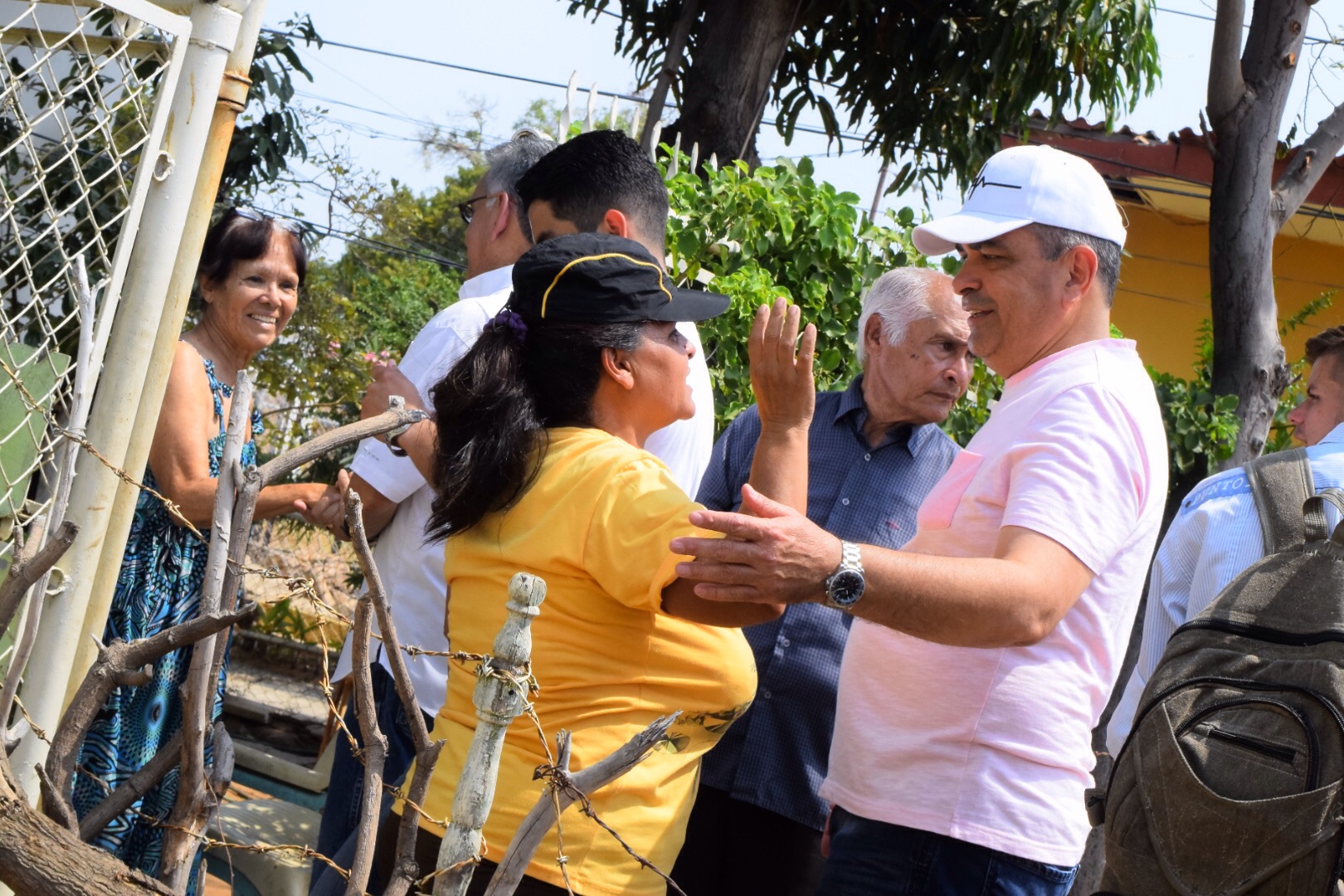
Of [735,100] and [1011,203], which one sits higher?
[735,100]

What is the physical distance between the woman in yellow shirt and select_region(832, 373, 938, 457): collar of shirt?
1.06 m

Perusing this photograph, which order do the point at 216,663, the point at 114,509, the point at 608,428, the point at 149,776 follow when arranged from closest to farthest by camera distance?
the point at 149,776 < the point at 216,663 < the point at 608,428 < the point at 114,509

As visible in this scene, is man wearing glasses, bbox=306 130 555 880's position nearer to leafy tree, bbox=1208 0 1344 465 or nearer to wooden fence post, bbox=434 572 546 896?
wooden fence post, bbox=434 572 546 896

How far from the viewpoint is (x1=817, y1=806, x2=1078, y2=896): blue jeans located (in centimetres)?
193

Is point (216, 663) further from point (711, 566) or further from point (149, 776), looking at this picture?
point (711, 566)

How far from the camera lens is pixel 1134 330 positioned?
11.3m

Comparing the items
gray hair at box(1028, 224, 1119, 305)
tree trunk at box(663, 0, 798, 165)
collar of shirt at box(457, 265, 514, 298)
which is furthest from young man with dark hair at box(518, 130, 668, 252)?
tree trunk at box(663, 0, 798, 165)

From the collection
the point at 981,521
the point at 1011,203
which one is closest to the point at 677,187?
the point at 1011,203

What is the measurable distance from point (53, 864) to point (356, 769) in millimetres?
1792

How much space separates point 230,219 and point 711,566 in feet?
7.68

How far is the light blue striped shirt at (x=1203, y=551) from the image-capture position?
243 cm

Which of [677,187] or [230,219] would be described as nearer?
[230,219]

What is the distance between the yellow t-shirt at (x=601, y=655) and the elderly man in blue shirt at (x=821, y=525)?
34.4 inches

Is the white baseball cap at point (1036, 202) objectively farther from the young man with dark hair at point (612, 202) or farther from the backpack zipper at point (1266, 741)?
the backpack zipper at point (1266, 741)
